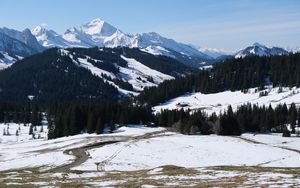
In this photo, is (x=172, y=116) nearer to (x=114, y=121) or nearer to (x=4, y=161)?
(x=114, y=121)

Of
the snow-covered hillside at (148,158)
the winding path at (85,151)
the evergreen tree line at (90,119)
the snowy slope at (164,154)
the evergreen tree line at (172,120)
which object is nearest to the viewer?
the snow-covered hillside at (148,158)

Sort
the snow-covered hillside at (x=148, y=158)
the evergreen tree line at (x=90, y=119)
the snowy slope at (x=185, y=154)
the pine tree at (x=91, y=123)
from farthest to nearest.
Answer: the evergreen tree line at (x=90, y=119) < the pine tree at (x=91, y=123) < the snowy slope at (x=185, y=154) < the snow-covered hillside at (x=148, y=158)

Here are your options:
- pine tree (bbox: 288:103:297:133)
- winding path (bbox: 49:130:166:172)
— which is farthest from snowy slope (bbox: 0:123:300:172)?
pine tree (bbox: 288:103:297:133)

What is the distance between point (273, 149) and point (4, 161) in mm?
57355

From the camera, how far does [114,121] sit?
165 metres

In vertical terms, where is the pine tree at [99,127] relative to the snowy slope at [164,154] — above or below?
above

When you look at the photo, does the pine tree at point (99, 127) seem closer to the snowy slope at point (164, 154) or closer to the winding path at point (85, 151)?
the winding path at point (85, 151)

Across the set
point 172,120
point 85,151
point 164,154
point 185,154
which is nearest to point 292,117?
point 172,120

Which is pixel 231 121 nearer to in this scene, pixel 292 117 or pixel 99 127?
pixel 99 127

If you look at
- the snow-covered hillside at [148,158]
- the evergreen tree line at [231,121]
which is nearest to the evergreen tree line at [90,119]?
the evergreen tree line at [231,121]

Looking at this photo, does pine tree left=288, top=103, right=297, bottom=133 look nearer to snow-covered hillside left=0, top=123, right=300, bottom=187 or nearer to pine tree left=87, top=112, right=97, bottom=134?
snow-covered hillside left=0, top=123, right=300, bottom=187

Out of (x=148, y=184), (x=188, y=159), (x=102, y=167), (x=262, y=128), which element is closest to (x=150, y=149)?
(x=188, y=159)

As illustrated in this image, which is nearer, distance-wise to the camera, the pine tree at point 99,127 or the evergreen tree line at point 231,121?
the evergreen tree line at point 231,121

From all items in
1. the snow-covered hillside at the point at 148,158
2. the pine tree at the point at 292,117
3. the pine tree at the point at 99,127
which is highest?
the pine tree at the point at 292,117
